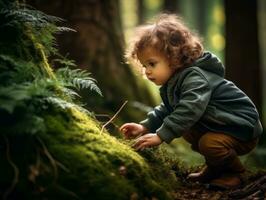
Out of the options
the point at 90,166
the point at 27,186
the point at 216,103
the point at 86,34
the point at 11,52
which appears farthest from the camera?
the point at 86,34

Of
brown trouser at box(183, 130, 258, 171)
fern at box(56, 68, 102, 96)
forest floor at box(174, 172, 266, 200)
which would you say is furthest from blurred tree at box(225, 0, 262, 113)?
fern at box(56, 68, 102, 96)

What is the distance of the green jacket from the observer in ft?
13.9

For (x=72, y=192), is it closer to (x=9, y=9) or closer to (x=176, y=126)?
(x=176, y=126)

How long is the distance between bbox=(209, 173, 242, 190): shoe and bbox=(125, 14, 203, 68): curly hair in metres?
1.10

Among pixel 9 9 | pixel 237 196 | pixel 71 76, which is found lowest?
pixel 237 196

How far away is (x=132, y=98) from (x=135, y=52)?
403cm

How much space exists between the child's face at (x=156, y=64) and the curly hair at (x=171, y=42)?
37mm

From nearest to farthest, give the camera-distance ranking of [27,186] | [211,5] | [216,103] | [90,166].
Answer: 1. [27,186]
2. [90,166]
3. [216,103]
4. [211,5]

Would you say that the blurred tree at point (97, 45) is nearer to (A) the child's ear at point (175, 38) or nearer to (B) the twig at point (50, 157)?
(A) the child's ear at point (175, 38)

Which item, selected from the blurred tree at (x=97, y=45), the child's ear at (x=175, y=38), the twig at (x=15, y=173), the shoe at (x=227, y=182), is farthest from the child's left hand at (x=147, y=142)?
the blurred tree at (x=97, y=45)

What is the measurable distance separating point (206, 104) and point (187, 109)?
0.21m

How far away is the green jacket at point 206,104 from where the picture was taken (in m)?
4.24

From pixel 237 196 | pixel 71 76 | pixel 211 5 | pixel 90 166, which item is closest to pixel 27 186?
pixel 90 166

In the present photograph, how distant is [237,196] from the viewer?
416 cm
